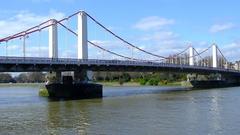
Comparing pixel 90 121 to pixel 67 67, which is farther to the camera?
pixel 67 67

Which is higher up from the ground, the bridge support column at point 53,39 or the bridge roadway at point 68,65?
the bridge support column at point 53,39

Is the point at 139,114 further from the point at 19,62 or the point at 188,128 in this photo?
the point at 19,62

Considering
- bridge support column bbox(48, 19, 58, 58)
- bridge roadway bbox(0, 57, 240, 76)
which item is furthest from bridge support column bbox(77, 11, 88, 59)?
bridge support column bbox(48, 19, 58, 58)

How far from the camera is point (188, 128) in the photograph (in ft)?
106

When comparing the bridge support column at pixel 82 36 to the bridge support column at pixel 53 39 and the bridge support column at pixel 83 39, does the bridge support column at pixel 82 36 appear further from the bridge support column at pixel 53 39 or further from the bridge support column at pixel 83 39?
the bridge support column at pixel 53 39

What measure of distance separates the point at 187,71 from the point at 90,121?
82505 millimetres

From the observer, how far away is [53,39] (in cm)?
8144

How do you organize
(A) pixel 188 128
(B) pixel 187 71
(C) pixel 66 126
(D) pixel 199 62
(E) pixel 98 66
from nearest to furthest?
(A) pixel 188 128 → (C) pixel 66 126 → (E) pixel 98 66 → (B) pixel 187 71 → (D) pixel 199 62

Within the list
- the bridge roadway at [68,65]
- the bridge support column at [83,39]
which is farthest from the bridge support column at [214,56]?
the bridge support column at [83,39]

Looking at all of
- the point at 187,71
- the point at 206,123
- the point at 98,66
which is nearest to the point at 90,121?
the point at 206,123

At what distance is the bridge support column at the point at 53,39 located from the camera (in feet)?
264

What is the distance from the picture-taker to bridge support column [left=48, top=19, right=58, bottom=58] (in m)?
80.4

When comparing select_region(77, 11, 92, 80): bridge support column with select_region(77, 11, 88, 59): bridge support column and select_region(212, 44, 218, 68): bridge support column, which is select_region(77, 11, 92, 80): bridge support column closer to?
select_region(77, 11, 88, 59): bridge support column

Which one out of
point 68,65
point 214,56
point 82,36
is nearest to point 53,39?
point 82,36
